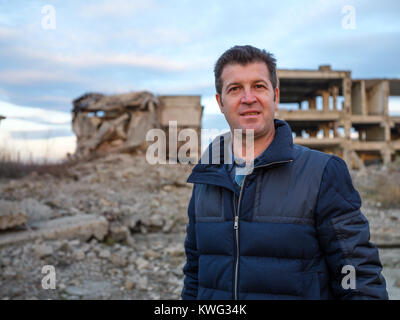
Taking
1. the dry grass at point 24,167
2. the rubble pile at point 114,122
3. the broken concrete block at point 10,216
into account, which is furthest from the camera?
the rubble pile at point 114,122

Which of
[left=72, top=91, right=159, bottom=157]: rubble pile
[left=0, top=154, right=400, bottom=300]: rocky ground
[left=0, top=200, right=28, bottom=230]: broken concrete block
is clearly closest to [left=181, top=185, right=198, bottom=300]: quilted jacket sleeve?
[left=0, top=154, right=400, bottom=300]: rocky ground

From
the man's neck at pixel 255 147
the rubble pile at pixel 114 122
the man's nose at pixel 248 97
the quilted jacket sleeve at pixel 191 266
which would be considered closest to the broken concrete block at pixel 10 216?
the quilted jacket sleeve at pixel 191 266

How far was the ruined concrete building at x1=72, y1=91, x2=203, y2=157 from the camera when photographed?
497 inches

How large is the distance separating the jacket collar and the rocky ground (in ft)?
9.51

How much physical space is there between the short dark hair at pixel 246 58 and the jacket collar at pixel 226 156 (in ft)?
0.90

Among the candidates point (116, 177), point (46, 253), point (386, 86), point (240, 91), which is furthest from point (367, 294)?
point (386, 86)

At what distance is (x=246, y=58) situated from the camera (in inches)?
64.4

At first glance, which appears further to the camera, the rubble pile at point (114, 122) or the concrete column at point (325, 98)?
the concrete column at point (325, 98)

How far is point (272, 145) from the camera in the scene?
1.59m

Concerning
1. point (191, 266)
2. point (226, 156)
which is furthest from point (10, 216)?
point (226, 156)

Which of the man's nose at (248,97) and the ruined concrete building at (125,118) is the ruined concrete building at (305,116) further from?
the man's nose at (248,97)

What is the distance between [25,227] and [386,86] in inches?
928

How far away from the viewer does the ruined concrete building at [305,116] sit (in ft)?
42.1
